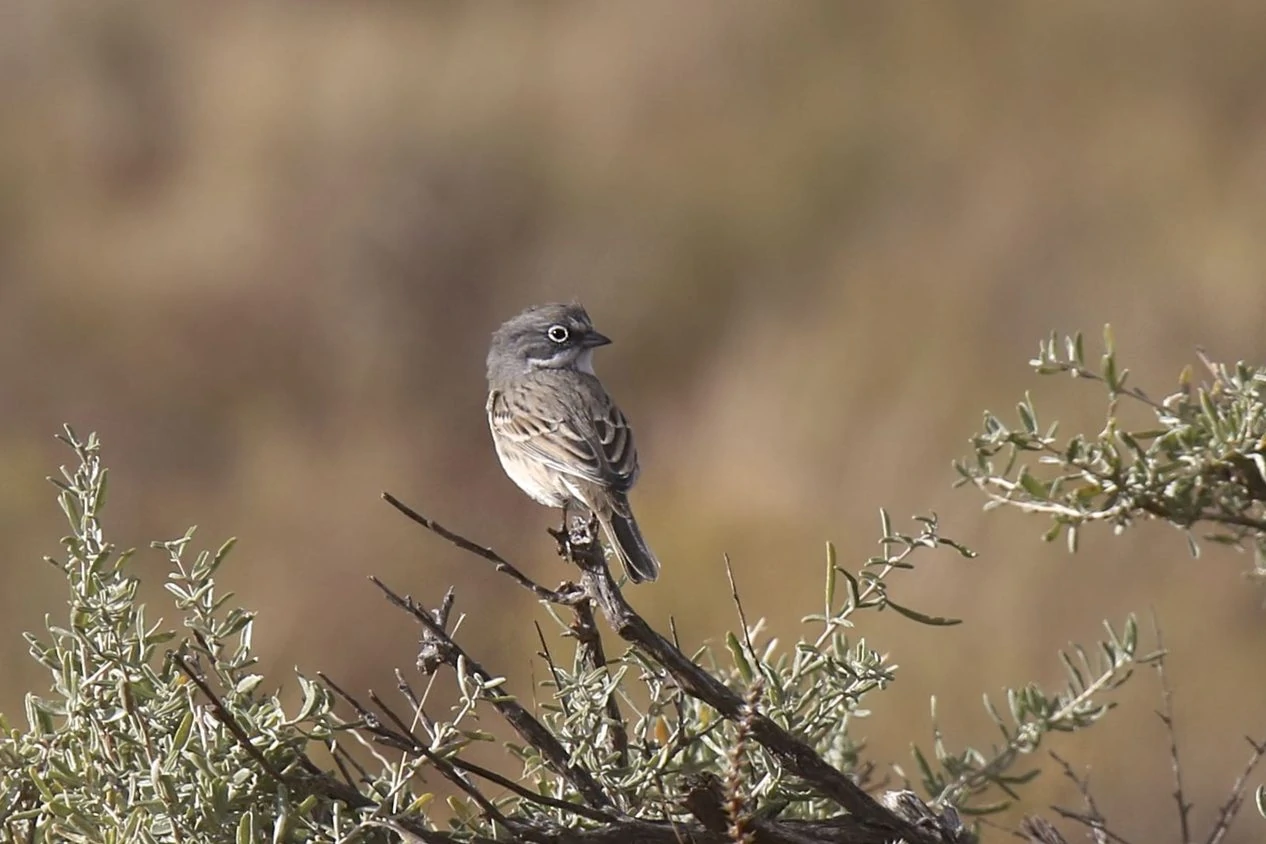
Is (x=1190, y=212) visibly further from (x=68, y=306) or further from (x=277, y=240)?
(x=68, y=306)

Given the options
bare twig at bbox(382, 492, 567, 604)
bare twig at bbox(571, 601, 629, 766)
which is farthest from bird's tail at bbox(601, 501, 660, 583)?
bare twig at bbox(382, 492, 567, 604)

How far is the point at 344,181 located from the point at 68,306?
6.58ft

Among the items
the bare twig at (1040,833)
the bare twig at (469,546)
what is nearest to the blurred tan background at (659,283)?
the bare twig at (1040,833)

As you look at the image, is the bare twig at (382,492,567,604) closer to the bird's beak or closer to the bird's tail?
the bird's tail

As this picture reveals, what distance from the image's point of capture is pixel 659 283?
30.4 feet

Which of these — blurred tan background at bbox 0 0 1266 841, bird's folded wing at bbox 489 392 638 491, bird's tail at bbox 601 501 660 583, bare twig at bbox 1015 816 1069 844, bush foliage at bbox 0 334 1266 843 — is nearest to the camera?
bush foliage at bbox 0 334 1266 843

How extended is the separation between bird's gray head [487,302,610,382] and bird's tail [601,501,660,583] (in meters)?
1.31

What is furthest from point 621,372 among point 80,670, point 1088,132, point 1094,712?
point 80,670

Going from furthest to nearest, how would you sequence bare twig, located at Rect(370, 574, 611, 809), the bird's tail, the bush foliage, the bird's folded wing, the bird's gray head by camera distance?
the bird's gray head < the bird's folded wing < the bird's tail < bare twig, located at Rect(370, 574, 611, 809) < the bush foliage

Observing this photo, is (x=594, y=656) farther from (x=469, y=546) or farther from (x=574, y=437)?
(x=574, y=437)

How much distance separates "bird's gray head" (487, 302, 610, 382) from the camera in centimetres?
558

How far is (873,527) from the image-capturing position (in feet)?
24.1

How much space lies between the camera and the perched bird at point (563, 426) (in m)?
4.40

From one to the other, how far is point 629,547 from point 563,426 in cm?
93
